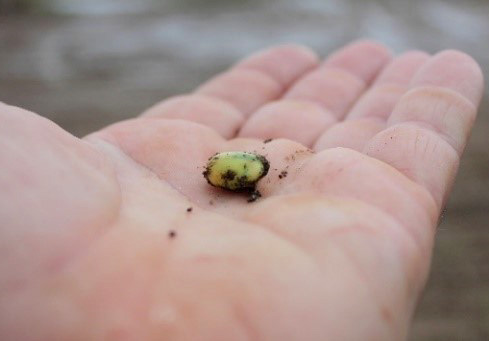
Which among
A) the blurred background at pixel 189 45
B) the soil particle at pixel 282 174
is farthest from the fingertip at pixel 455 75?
the blurred background at pixel 189 45

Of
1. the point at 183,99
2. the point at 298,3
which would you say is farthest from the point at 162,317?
the point at 298,3

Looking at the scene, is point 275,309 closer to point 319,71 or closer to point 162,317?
point 162,317

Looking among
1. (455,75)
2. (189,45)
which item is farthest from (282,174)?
(189,45)

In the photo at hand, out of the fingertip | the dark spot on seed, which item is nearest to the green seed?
the dark spot on seed

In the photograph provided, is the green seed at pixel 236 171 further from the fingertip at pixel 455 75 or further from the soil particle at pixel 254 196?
the fingertip at pixel 455 75

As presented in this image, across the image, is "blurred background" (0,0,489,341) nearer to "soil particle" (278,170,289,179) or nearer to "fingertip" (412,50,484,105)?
"fingertip" (412,50,484,105)
